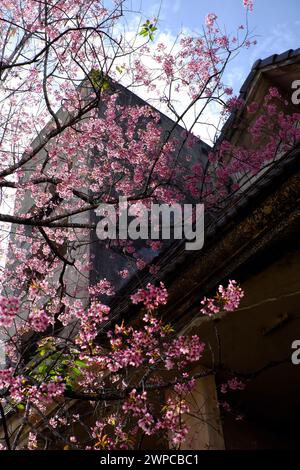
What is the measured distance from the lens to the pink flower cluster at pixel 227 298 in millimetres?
4445

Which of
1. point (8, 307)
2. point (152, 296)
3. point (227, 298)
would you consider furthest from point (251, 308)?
point (8, 307)

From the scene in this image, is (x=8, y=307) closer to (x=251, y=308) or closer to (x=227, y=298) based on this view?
(x=227, y=298)

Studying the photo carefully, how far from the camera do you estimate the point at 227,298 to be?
4.46 m

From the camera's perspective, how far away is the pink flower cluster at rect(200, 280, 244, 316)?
4.44m

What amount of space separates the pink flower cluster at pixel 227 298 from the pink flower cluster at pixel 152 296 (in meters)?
0.48

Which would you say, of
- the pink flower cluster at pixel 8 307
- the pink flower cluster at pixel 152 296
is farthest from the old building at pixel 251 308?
the pink flower cluster at pixel 8 307

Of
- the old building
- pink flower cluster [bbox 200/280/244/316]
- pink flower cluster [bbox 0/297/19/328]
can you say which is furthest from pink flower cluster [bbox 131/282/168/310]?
pink flower cluster [bbox 0/297/19/328]

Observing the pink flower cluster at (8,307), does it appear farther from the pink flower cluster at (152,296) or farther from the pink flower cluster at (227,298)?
the pink flower cluster at (227,298)

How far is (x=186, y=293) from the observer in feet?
16.5

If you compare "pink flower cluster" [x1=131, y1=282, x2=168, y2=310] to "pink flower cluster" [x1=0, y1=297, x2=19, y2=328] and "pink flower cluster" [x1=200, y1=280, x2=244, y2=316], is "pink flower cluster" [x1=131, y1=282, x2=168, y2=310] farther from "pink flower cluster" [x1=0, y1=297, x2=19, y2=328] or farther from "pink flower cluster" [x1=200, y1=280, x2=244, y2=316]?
"pink flower cluster" [x1=0, y1=297, x2=19, y2=328]
